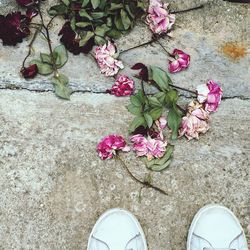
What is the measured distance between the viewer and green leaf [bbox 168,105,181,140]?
90.5 inches

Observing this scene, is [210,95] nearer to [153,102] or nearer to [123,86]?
[153,102]

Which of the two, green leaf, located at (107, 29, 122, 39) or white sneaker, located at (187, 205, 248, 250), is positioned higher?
green leaf, located at (107, 29, 122, 39)

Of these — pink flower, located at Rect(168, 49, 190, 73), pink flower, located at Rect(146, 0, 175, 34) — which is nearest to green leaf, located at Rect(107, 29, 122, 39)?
pink flower, located at Rect(146, 0, 175, 34)

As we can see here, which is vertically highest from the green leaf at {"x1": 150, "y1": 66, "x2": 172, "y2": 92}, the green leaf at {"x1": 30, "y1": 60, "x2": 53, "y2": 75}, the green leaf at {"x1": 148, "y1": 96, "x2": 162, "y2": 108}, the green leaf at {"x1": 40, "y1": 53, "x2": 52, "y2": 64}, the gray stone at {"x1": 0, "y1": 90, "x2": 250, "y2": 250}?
the green leaf at {"x1": 40, "y1": 53, "x2": 52, "y2": 64}

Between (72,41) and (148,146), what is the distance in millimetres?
483

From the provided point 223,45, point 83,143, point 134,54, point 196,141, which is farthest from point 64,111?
point 223,45

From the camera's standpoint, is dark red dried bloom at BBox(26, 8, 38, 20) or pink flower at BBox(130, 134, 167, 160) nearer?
pink flower at BBox(130, 134, 167, 160)

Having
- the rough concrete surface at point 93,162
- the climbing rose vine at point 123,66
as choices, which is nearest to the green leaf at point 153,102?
the climbing rose vine at point 123,66

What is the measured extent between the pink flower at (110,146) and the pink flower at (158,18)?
0.44m

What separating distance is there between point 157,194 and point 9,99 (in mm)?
644

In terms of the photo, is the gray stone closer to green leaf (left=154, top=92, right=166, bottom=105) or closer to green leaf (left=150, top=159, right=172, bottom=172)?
green leaf (left=150, top=159, right=172, bottom=172)

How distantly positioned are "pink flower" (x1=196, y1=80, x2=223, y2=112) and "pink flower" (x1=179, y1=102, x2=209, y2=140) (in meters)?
0.03

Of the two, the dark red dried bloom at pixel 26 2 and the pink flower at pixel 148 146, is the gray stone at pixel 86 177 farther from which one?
the dark red dried bloom at pixel 26 2

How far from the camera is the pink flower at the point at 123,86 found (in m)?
2.33
